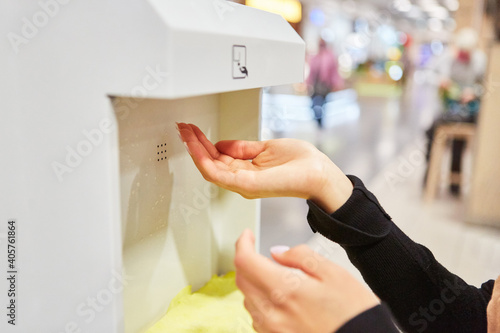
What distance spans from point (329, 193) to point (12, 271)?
620 millimetres

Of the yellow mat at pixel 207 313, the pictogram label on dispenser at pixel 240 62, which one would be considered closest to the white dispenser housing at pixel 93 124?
the pictogram label on dispenser at pixel 240 62

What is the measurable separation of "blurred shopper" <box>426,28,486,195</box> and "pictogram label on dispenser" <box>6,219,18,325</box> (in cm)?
420

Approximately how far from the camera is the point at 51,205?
0.78 metres

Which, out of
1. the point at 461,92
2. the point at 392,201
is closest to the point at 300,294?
the point at 392,201

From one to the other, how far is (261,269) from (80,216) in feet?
1.07

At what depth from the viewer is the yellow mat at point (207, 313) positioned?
1.08 meters

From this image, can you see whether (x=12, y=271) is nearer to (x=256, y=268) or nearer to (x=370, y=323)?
(x=256, y=268)

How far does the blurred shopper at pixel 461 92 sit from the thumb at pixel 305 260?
4.07 metres

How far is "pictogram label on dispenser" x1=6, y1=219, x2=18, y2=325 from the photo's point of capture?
0.82 meters

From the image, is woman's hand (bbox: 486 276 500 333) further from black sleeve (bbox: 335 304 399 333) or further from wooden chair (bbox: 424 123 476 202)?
wooden chair (bbox: 424 123 476 202)

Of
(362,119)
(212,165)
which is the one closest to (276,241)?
(212,165)

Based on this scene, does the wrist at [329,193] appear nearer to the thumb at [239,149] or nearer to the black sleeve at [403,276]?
the black sleeve at [403,276]

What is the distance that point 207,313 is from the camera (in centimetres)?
115

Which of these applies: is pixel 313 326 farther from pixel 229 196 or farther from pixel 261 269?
pixel 229 196
